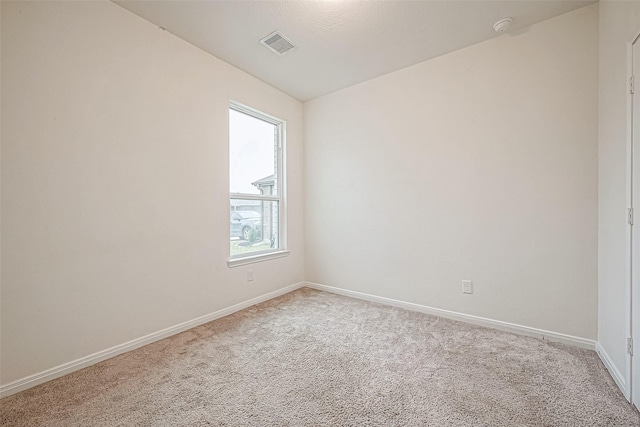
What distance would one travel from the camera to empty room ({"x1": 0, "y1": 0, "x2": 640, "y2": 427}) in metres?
1.56

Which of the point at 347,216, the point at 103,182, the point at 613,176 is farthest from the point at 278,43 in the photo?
the point at 613,176

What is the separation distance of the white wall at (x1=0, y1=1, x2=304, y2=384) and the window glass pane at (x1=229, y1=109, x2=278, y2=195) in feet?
0.64

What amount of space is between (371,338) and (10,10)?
10.8ft

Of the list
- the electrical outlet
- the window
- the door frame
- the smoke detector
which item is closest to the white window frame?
the window

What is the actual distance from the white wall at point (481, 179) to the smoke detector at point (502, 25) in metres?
0.14

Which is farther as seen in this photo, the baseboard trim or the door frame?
the baseboard trim

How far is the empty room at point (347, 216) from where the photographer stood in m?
1.56

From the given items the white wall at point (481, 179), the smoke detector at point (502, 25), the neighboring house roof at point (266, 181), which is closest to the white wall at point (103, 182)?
the neighboring house roof at point (266, 181)

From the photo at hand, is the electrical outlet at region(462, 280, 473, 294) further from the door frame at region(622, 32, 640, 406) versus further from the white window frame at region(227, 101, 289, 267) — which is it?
the white window frame at region(227, 101, 289, 267)

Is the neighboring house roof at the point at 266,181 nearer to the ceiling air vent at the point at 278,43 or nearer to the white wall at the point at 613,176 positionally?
the ceiling air vent at the point at 278,43

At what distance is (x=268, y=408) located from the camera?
1458mm

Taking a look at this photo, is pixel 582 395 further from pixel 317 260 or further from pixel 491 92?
pixel 317 260

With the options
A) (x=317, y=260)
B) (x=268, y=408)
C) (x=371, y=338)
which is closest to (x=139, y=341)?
(x=268, y=408)

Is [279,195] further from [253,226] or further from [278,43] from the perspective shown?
[278,43]
